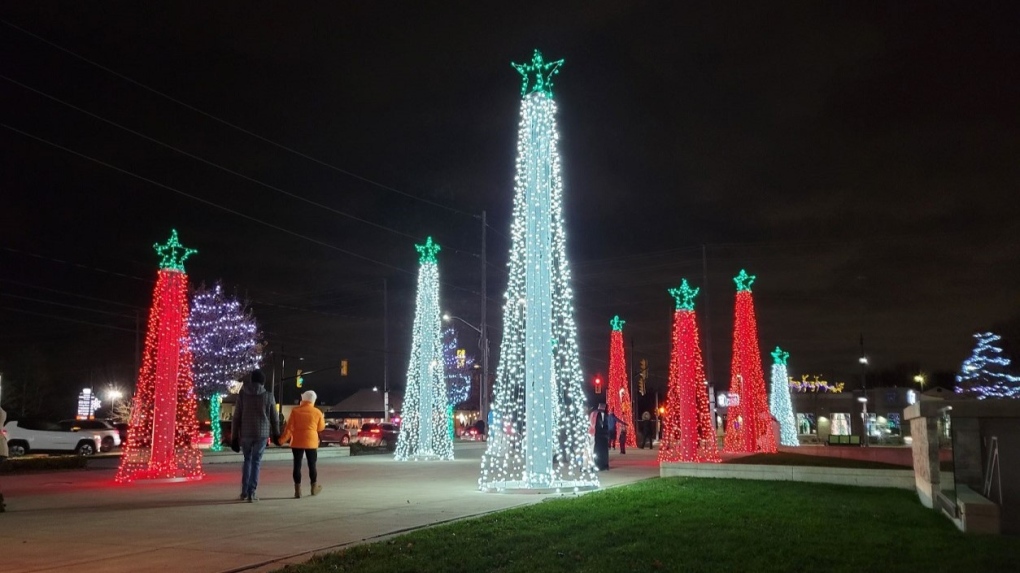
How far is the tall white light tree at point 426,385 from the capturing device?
25516 millimetres

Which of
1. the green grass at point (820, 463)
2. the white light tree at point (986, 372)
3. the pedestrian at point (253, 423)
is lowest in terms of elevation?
the green grass at point (820, 463)

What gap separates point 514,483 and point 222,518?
17.3 feet

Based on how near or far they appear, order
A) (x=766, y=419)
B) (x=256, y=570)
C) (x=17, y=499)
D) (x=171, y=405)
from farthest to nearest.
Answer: (x=766, y=419), (x=171, y=405), (x=17, y=499), (x=256, y=570)

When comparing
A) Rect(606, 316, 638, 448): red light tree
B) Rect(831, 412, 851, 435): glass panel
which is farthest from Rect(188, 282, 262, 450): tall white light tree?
Rect(831, 412, 851, 435): glass panel

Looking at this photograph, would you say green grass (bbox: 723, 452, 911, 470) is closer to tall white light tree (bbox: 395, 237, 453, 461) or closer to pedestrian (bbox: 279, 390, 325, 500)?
pedestrian (bbox: 279, 390, 325, 500)

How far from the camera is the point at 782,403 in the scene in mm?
39188

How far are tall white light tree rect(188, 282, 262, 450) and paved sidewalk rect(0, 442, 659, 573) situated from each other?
52.3 ft

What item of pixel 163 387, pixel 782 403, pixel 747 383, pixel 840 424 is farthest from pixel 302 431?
pixel 840 424

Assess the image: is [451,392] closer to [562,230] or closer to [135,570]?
[562,230]

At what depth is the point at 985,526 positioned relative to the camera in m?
8.91

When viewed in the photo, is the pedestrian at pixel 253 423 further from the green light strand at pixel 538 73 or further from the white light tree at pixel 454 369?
the white light tree at pixel 454 369

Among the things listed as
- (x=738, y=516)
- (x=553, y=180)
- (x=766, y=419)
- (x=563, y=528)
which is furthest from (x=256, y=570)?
(x=766, y=419)

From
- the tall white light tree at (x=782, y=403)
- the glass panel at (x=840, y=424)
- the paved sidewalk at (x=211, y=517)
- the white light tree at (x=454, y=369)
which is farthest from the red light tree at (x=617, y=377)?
the glass panel at (x=840, y=424)

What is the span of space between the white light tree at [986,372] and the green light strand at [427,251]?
42899 millimetres
